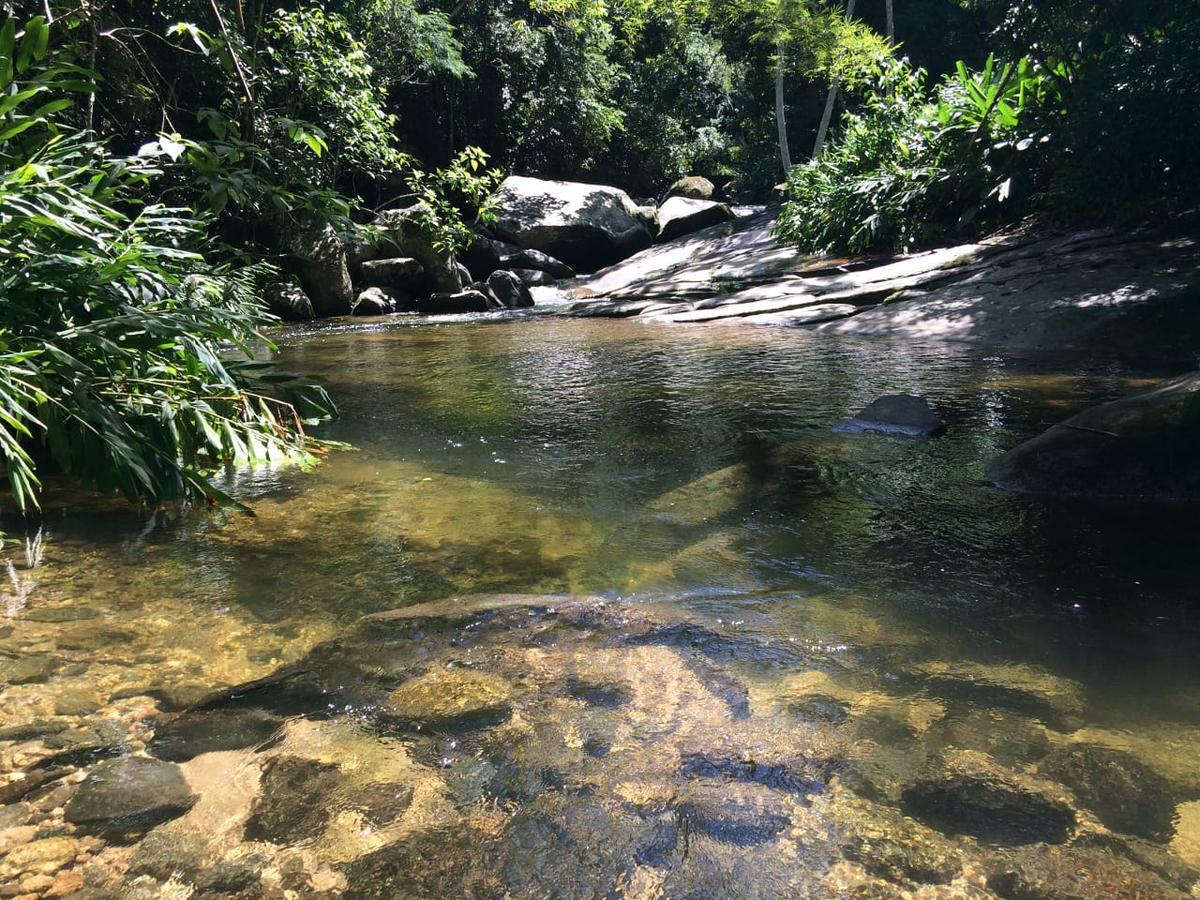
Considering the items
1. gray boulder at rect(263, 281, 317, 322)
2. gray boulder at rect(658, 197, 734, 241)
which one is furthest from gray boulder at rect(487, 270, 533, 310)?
gray boulder at rect(658, 197, 734, 241)

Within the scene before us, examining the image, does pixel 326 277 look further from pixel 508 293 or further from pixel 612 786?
pixel 612 786

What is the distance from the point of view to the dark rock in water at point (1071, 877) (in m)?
1.39

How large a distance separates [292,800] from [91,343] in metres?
2.15

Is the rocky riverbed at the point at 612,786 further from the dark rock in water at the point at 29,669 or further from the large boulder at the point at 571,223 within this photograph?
the large boulder at the point at 571,223

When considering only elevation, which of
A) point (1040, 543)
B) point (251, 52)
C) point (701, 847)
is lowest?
point (1040, 543)

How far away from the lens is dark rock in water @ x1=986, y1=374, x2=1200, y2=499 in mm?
3615

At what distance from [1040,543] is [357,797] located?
8.91ft

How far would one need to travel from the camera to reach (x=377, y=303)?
1491 cm

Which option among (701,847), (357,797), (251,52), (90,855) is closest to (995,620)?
(701,847)

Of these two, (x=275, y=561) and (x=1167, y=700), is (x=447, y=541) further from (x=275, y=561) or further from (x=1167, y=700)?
(x=1167, y=700)

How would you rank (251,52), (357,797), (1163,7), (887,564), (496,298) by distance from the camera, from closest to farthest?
(357,797) → (887,564) → (251,52) → (1163,7) → (496,298)

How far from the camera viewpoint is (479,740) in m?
1.87

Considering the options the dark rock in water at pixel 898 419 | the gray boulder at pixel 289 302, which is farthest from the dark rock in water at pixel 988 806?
the gray boulder at pixel 289 302

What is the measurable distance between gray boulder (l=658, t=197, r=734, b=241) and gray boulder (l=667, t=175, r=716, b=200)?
7.66ft
